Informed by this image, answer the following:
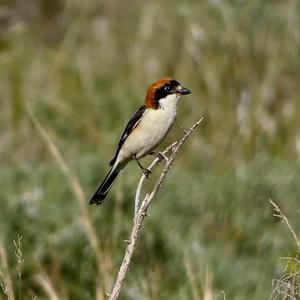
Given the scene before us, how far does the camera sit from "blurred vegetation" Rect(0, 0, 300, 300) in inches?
194

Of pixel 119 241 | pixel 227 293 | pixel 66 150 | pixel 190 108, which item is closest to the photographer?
pixel 227 293

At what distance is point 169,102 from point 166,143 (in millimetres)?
2353

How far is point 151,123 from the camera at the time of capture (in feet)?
14.1

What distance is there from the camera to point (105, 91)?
7.46m

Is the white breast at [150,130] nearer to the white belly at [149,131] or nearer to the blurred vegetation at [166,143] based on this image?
the white belly at [149,131]

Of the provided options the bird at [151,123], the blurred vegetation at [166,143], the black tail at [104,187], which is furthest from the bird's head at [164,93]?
the blurred vegetation at [166,143]

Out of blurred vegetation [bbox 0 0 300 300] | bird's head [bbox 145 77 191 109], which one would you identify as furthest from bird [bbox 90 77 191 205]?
blurred vegetation [bbox 0 0 300 300]

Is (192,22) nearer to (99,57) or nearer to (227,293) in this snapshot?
(99,57)

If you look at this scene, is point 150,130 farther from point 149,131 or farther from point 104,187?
point 104,187

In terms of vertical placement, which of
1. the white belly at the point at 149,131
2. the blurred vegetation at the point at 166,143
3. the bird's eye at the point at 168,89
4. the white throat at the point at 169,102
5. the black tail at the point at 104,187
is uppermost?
the bird's eye at the point at 168,89

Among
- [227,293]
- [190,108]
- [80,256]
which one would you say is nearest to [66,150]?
[190,108]

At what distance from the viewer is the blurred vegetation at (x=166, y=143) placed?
494cm

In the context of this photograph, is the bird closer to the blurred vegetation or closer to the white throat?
the white throat

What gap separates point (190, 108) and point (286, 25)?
0.91 metres
